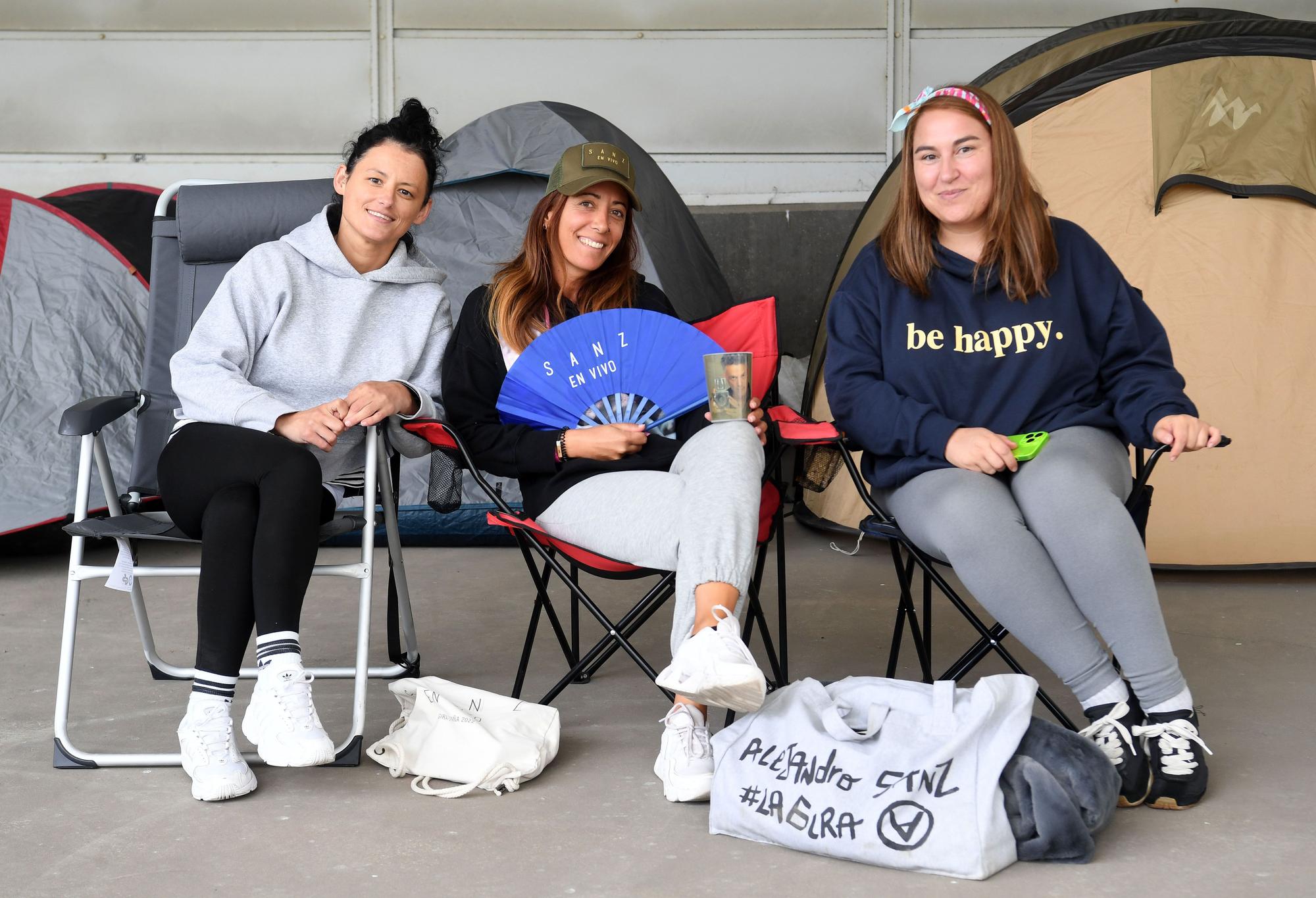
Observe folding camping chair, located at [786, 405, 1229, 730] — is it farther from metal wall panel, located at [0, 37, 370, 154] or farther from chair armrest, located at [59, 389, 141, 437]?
metal wall panel, located at [0, 37, 370, 154]

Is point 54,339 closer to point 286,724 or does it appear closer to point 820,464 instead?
point 286,724

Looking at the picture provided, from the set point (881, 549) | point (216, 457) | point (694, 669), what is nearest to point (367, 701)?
point (216, 457)

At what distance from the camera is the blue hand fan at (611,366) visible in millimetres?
2170

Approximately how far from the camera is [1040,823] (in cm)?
154

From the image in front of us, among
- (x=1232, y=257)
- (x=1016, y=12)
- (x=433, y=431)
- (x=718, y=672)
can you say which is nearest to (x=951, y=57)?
(x=1016, y=12)

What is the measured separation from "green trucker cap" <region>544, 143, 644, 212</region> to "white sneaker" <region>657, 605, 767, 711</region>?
0.90 metres

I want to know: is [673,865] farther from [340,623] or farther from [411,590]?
[411,590]

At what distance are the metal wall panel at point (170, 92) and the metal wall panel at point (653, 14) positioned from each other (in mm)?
577

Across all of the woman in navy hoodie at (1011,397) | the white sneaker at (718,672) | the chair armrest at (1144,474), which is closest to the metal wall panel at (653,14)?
the woman in navy hoodie at (1011,397)

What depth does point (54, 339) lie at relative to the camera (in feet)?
12.8

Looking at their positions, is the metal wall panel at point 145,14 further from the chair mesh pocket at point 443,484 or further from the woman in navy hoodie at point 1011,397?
the woman in navy hoodie at point 1011,397

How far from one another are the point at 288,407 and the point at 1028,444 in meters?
1.24

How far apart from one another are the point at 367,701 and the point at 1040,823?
1.31 metres

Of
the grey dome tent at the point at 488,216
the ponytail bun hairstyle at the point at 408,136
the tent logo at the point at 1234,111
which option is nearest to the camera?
the ponytail bun hairstyle at the point at 408,136
